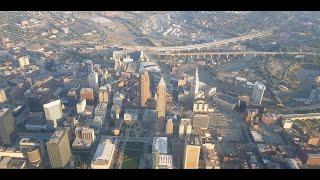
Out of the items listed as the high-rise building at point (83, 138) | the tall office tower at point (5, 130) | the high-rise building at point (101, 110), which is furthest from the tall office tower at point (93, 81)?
the tall office tower at point (5, 130)

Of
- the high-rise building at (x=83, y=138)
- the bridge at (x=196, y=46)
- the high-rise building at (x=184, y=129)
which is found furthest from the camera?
the bridge at (x=196, y=46)

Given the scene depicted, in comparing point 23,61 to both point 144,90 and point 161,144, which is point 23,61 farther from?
point 161,144

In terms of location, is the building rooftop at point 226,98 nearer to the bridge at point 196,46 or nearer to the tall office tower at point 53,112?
the tall office tower at point 53,112

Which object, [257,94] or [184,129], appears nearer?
[184,129]

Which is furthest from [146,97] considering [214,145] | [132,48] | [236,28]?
[236,28]

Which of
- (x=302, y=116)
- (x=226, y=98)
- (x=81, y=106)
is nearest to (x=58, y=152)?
(x=81, y=106)

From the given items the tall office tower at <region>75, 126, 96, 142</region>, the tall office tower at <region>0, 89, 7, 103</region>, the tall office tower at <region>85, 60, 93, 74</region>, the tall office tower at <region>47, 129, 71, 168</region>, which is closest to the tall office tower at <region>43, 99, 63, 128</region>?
the tall office tower at <region>75, 126, 96, 142</region>
